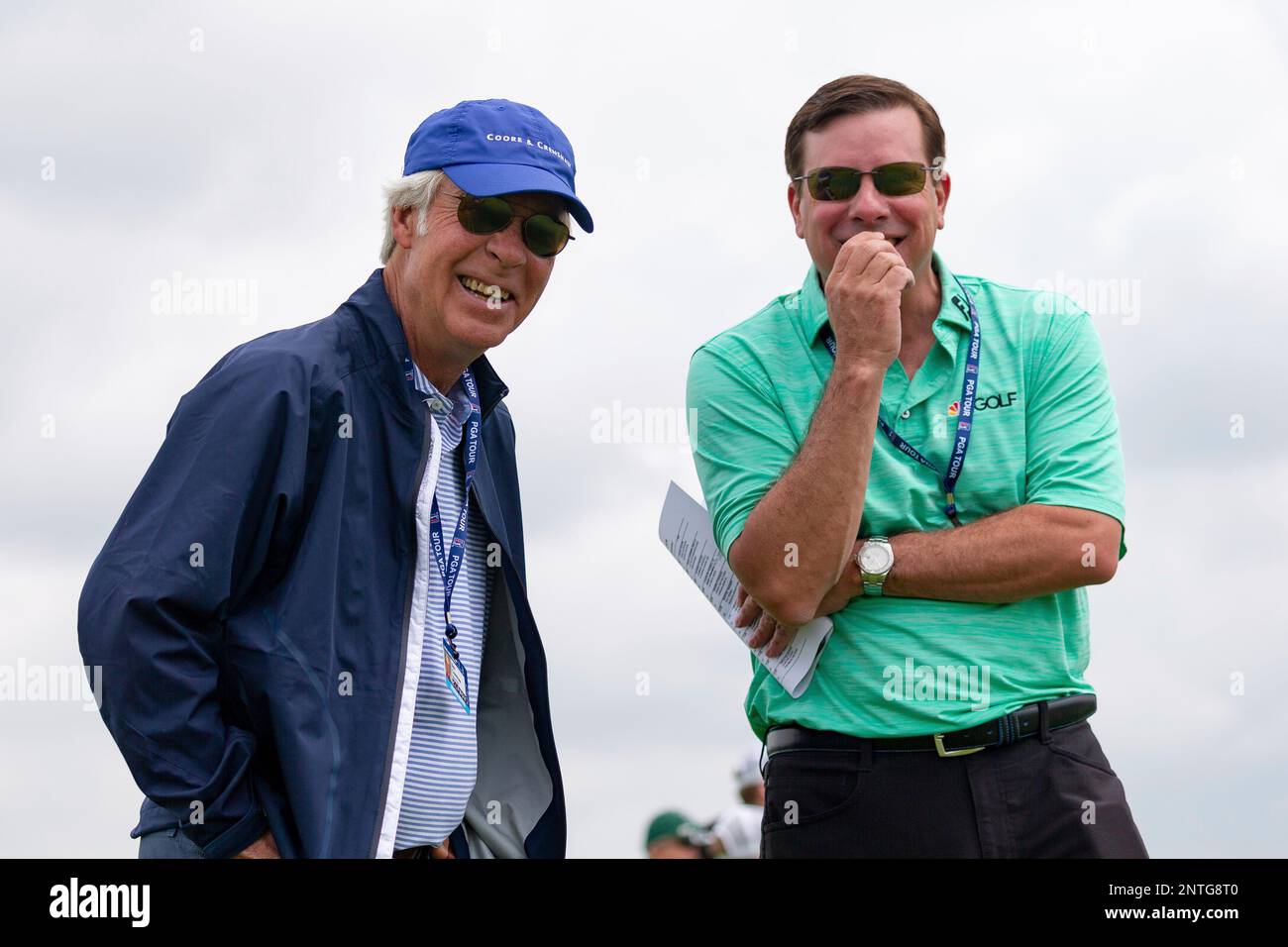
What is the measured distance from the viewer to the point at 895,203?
4824mm

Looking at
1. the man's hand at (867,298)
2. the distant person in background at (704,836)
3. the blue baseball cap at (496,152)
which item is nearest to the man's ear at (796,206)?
the man's hand at (867,298)

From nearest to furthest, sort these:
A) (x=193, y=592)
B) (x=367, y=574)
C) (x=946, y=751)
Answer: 1. (x=193, y=592)
2. (x=367, y=574)
3. (x=946, y=751)

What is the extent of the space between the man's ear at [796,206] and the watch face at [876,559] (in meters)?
1.19

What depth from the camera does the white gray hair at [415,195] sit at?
4801 millimetres

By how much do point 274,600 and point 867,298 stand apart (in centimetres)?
201

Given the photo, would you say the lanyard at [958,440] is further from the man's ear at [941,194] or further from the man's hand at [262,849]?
the man's hand at [262,849]

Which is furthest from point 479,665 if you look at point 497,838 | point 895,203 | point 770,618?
point 895,203

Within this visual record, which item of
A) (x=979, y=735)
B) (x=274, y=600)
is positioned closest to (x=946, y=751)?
(x=979, y=735)

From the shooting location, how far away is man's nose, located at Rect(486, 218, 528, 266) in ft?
15.5

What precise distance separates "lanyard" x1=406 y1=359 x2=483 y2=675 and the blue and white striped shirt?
0.9 inches

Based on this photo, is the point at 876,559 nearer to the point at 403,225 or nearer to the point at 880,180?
the point at 880,180

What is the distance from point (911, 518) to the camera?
459 centimetres

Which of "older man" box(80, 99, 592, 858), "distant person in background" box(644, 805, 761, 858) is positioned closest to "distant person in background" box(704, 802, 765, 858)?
"distant person in background" box(644, 805, 761, 858)
